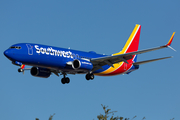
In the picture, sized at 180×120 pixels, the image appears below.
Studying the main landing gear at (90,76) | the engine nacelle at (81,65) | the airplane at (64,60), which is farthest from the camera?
the main landing gear at (90,76)

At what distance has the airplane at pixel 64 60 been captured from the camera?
4375 cm

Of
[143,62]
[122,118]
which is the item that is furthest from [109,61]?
[122,118]

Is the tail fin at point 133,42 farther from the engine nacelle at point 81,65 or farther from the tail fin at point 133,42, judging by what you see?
the engine nacelle at point 81,65

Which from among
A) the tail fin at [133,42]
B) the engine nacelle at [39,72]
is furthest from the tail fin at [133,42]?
the engine nacelle at [39,72]

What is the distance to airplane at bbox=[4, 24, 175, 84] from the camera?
4375 centimetres

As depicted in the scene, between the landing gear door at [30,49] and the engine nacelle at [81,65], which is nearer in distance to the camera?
the landing gear door at [30,49]

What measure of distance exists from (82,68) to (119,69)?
38.0 feet

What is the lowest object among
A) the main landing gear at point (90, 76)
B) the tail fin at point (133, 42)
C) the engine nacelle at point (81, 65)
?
the main landing gear at point (90, 76)

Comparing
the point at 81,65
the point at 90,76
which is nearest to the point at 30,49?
the point at 81,65

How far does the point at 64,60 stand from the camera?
48.1 metres

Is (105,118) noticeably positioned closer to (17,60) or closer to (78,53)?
(17,60)

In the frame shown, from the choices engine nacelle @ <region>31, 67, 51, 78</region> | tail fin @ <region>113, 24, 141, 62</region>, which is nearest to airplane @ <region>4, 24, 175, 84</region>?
engine nacelle @ <region>31, 67, 51, 78</region>

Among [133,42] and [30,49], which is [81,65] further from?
[133,42]

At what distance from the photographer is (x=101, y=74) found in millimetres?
56125
